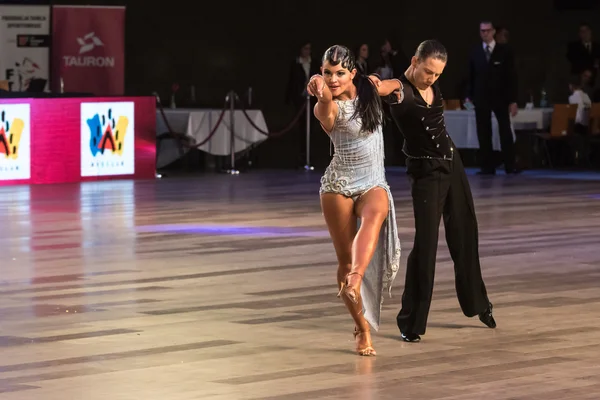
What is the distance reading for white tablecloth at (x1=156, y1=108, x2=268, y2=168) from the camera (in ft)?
73.4

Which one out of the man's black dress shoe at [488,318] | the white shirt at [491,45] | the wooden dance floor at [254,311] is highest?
the white shirt at [491,45]

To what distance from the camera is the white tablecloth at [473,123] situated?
2291 cm

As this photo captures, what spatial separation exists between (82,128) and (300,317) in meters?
11.3

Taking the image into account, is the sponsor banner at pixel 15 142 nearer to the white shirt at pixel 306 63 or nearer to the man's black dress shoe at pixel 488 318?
the white shirt at pixel 306 63

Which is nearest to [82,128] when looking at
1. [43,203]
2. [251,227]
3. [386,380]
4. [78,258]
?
[43,203]

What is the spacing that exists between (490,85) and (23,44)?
7.21 meters

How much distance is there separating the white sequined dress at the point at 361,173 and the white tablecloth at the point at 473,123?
14697 mm

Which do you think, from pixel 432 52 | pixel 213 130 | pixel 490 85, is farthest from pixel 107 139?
pixel 432 52

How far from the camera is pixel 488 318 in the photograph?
900cm

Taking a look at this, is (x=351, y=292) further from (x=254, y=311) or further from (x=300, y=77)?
(x=300, y=77)

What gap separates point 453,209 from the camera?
350 inches

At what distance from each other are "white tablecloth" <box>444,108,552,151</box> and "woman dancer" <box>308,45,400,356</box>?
48.2 ft

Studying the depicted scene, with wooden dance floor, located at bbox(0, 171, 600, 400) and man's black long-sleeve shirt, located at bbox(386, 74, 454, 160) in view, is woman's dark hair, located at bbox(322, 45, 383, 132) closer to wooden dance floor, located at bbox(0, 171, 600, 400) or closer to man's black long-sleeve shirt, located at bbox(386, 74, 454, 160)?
man's black long-sleeve shirt, located at bbox(386, 74, 454, 160)

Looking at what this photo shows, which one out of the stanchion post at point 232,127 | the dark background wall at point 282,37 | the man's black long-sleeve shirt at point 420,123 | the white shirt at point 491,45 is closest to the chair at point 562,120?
the white shirt at point 491,45
